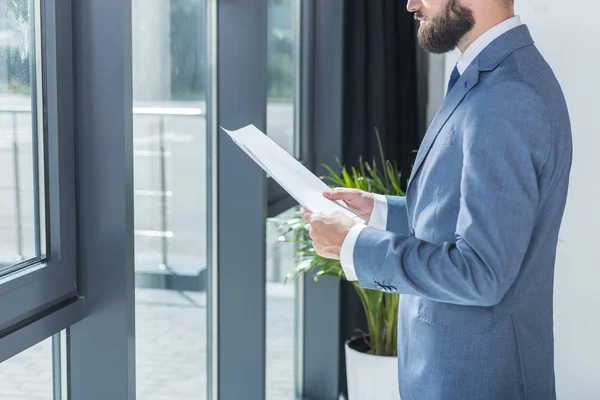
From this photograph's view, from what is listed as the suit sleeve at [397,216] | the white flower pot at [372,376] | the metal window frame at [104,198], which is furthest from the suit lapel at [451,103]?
the white flower pot at [372,376]

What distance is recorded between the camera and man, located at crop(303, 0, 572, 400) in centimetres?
126

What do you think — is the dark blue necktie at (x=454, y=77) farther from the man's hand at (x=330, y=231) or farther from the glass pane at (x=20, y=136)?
the glass pane at (x=20, y=136)

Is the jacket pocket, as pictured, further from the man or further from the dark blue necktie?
the dark blue necktie

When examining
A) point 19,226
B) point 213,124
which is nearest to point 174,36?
point 213,124

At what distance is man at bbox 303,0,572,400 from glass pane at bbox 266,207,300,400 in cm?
153

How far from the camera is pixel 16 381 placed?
156 cm

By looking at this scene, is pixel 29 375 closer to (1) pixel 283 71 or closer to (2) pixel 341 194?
(2) pixel 341 194

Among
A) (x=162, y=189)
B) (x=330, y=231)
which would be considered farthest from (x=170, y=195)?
(x=330, y=231)

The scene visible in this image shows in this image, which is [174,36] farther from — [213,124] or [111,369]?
[111,369]

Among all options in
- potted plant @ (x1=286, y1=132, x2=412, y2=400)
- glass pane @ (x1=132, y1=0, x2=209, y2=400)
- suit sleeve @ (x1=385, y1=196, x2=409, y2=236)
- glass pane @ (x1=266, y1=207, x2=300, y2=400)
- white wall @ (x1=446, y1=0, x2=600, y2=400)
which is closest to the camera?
suit sleeve @ (x1=385, y1=196, x2=409, y2=236)

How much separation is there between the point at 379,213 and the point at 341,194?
113mm

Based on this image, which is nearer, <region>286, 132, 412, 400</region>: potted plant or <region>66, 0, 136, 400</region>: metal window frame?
<region>66, 0, 136, 400</region>: metal window frame

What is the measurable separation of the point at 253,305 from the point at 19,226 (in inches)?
40.5

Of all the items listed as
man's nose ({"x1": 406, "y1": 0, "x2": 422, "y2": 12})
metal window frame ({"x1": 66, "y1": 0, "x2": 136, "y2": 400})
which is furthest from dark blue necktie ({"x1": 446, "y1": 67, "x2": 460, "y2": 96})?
metal window frame ({"x1": 66, "y1": 0, "x2": 136, "y2": 400})
